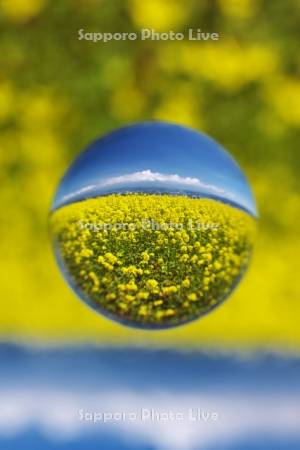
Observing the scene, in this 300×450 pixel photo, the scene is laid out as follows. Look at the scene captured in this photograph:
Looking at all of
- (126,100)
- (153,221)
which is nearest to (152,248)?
(153,221)

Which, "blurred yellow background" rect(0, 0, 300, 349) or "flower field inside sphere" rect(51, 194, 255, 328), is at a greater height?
"blurred yellow background" rect(0, 0, 300, 349)

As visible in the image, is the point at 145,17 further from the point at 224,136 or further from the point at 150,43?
the point at 224,136

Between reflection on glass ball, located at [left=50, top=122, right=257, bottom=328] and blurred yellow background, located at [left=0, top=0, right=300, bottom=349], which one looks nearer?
reflection on glass ball, located at [left=50, top=122, right=257, bottom=328]

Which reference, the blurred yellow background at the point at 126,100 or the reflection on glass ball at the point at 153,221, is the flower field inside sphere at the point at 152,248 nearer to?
the reflection on glass ball at the point at 153,221

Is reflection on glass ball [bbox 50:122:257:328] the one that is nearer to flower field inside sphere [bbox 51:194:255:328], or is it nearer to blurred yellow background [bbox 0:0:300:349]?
flower field inside sphere [bbox 51:194:255:328]

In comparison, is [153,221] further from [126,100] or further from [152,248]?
[126,100]

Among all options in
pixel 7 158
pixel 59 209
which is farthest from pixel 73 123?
pixel 59 209

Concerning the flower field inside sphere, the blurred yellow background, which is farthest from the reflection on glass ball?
the blurred yellow background
